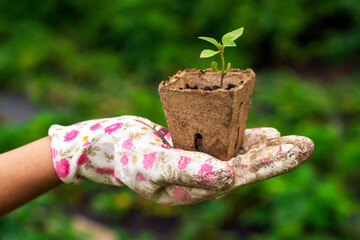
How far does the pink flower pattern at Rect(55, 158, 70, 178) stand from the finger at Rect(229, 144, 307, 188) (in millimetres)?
624

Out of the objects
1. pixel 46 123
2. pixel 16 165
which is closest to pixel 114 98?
pixel 46 123

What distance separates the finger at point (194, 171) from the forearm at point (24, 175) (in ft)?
1.51

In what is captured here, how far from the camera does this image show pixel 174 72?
5.36 m

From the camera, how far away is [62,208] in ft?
10.9

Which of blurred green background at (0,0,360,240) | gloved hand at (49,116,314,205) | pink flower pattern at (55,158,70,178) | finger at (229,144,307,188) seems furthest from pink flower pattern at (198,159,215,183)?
blurred green background at (0,0,360,240)

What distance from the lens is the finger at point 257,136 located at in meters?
1.52

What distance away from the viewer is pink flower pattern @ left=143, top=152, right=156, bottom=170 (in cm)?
138

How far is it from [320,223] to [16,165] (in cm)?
201

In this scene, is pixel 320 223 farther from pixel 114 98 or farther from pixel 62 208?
pixel 114 98

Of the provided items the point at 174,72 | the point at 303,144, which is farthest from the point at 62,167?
the point at 174,72

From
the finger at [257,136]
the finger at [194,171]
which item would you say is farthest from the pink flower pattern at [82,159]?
the finger at [257,136]

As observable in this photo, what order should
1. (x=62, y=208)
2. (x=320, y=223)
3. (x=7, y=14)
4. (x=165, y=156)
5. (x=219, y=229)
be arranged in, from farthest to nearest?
(x=7, y=14) < (x=62, y=208) < (x=219, y=229) < (x=320, y=223) < (x=165, y=156)

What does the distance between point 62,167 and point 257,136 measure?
30.6 inches

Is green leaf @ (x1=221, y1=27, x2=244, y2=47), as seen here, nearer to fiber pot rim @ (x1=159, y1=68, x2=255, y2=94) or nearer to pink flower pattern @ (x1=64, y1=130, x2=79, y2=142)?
fiber pot rim @ (x1=159, y1=68, x2=255, y2=94)
